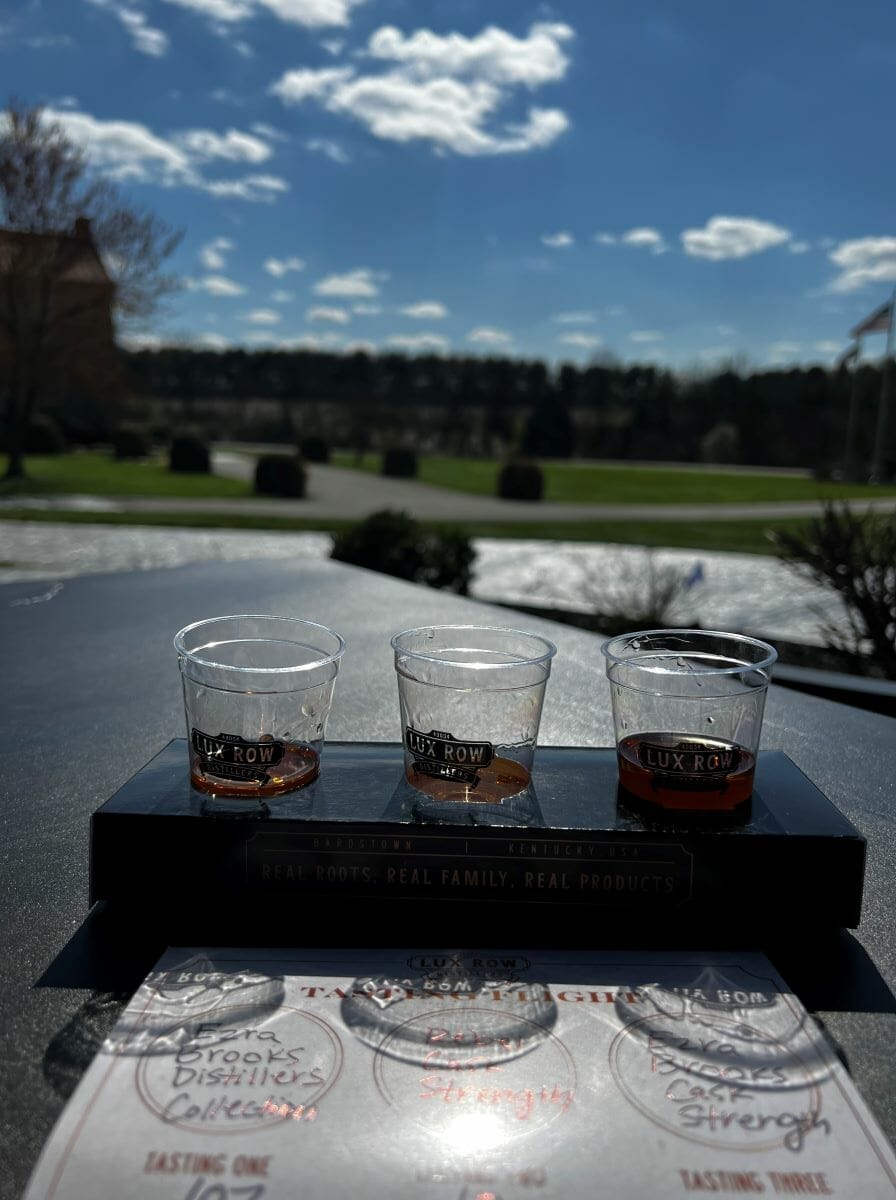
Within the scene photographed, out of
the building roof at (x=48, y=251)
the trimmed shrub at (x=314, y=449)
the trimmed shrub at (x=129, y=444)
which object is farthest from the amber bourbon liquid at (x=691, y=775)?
the trimmed shrub at (x=314, y=449)

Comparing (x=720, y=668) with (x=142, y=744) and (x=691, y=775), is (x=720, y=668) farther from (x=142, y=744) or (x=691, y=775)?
(x=142, y=744)

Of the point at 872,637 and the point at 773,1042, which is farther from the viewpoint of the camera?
the point at 872,637

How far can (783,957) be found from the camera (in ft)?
2.52

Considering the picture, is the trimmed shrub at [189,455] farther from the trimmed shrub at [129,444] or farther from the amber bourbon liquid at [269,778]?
the amber bourbon liquid at [269,778]

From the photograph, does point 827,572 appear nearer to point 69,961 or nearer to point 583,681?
point 583,681

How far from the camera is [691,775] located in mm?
793

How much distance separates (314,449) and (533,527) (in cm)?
1706

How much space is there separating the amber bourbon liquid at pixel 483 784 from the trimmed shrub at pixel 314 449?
92.6 ft

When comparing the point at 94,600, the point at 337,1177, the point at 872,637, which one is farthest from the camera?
the point at 872,637

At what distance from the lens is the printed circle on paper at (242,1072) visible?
0.58 m

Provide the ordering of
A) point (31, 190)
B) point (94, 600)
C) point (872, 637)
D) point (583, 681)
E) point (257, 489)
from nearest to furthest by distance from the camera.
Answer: point (583, 681)
point (94, 600)
point (872, 637)
point (31, 190)
point (257, 489)

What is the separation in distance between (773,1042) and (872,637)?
3693 millimetres

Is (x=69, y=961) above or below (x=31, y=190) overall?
below

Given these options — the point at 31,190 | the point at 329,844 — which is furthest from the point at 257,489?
the point at 329,844
